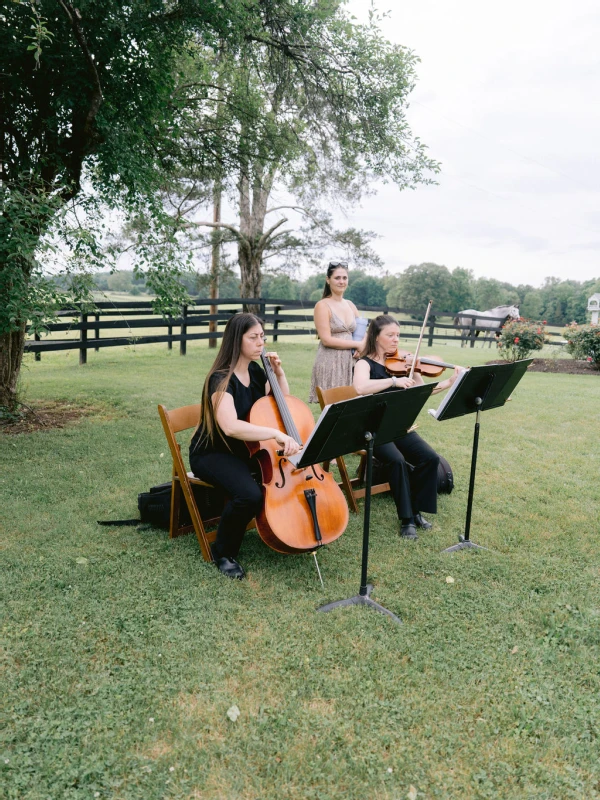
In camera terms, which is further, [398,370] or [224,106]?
[224,106]

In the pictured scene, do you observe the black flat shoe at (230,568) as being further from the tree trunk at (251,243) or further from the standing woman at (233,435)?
the tree trunk at (251,243)

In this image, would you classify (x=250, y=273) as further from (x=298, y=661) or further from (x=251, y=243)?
(x=298, y=661)

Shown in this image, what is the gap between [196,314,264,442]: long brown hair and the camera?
11.2ft

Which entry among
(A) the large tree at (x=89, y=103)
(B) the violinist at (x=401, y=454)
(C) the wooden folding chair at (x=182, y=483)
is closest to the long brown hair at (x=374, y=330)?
(B) the violinist at (x=401, y=454)

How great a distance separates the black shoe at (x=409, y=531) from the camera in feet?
12.8

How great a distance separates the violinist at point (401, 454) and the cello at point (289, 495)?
2.47 ft

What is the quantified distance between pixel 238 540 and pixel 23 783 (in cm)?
164

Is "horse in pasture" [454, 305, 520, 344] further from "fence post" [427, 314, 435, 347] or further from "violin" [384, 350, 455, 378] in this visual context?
"violin" [384, 350, 455, 378]

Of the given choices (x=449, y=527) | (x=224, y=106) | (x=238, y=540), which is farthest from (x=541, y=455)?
(x=224, y=106)

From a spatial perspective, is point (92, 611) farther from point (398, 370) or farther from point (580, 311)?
point (580, 311)

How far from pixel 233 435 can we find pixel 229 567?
0.80m

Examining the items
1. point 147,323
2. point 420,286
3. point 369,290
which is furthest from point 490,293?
point 147,323

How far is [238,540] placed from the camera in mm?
3369

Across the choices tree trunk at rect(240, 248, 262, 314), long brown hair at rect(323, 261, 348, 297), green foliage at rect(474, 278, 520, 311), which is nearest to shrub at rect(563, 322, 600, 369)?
tree trunk at rect(240, 248, 262, 314)
